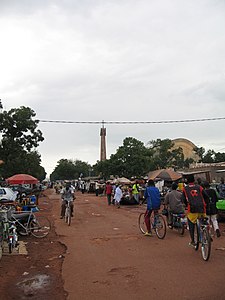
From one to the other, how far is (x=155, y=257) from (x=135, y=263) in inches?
27.3

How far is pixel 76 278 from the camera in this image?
22.2ft

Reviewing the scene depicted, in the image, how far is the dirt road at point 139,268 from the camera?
5.75m

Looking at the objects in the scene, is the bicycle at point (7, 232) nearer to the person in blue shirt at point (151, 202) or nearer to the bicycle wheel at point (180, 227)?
the person in blue shirt at point (151, 202)

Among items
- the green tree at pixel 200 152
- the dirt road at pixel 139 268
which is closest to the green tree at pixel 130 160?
the green tree at pixel 200 152

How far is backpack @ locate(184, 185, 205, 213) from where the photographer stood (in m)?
8.38

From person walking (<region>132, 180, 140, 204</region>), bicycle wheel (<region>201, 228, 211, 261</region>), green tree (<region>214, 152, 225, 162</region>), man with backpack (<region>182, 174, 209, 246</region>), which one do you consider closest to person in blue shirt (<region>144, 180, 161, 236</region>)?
man with backpack (<region>182, 174, 209, 246</region>)

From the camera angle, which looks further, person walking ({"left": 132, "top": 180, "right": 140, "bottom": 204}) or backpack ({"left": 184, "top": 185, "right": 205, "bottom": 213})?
person walking ({"left": 132, "top": 180, "right": 140, "bottom": 204})

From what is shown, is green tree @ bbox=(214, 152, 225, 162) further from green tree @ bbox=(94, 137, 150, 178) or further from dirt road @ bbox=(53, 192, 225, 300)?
dirt road @ bbox=(53, 192, 225, 300)

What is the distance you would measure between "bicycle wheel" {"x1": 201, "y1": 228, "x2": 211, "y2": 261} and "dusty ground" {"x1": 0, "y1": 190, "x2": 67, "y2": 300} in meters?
3.00

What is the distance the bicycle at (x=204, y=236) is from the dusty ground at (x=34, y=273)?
3.00 m

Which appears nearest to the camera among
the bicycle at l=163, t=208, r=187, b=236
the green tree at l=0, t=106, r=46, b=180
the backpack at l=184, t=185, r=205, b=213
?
the backpack at l=184, t=185, r=205, b=213

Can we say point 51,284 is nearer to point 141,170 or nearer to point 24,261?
point 24,261

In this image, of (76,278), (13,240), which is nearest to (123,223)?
(13,240)

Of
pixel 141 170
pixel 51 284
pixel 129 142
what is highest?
pixel 129 142
